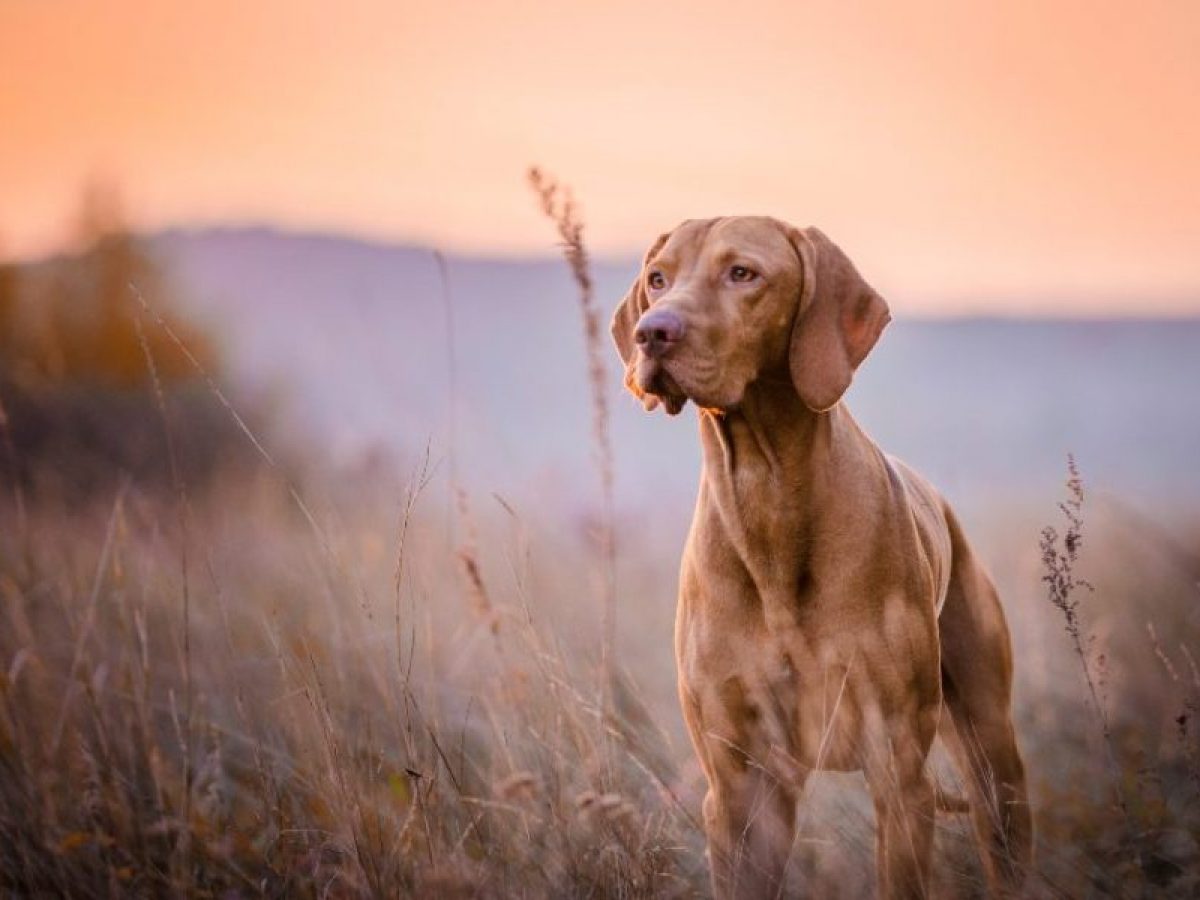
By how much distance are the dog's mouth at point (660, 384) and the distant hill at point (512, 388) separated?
0.57 metres

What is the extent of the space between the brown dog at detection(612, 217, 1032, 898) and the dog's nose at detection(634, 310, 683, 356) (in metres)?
0.02

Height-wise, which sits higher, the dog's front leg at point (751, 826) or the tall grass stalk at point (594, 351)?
the tall grass stalk at point (594, 351)

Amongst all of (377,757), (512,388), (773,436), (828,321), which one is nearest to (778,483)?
(773,436)

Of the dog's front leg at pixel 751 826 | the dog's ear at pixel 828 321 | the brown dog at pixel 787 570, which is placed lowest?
the dog's front leg at pixel 751 826

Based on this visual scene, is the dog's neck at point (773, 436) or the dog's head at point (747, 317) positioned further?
the dog's neck at point (773, 436)

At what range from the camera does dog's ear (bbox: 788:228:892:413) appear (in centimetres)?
427

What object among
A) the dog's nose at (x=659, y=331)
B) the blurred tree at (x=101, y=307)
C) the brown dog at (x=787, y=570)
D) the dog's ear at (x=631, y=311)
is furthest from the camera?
the blurred tree at (x=101, y=307)

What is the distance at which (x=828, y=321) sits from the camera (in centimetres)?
439

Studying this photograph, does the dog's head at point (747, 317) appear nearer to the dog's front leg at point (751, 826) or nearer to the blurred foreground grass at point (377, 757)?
the blurred foreground grass at point (377, 757)

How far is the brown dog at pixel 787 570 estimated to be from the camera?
13.8 ft

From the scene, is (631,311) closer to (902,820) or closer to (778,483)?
(778,483)

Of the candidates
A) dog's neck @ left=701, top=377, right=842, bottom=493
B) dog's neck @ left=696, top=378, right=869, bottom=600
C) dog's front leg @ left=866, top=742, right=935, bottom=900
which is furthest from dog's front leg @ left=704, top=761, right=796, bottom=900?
dog's neck @ left=701, top=377, right=842, bottom=493

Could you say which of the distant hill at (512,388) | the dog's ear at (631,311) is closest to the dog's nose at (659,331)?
the dog's ear at (631,311)

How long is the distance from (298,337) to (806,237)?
10385 millimetres
